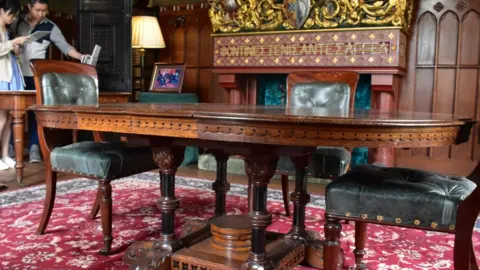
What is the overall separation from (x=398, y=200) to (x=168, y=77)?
3987 mm

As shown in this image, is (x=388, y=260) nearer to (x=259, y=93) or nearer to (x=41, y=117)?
(x=41, y=117)

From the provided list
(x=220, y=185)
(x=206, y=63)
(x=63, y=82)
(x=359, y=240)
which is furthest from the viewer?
(x=206, y=63)

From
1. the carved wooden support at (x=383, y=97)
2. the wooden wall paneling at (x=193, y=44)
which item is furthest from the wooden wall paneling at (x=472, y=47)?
the wooden wall paneling at (x=193, y=44)

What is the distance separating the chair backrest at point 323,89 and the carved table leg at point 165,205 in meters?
1.06

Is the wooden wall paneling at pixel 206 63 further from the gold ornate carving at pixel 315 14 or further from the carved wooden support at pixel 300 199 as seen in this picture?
the carved wooden support at pixel 300 199

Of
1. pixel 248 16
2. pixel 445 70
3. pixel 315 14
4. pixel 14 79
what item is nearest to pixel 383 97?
pixel 445 70

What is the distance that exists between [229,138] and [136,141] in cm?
66

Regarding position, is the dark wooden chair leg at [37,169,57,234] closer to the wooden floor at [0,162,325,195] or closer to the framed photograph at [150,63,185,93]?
the wooden floor at [0,162,325,195]

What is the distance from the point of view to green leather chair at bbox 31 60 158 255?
87.1 inches

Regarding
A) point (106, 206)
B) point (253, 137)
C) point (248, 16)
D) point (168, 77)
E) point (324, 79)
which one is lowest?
point (106, 206)

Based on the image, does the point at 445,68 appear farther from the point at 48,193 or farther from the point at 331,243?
the point at 48,193

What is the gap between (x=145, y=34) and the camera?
5.25 metres

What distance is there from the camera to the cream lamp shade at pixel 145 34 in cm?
524

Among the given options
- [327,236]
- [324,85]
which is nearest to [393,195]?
[327,236]
